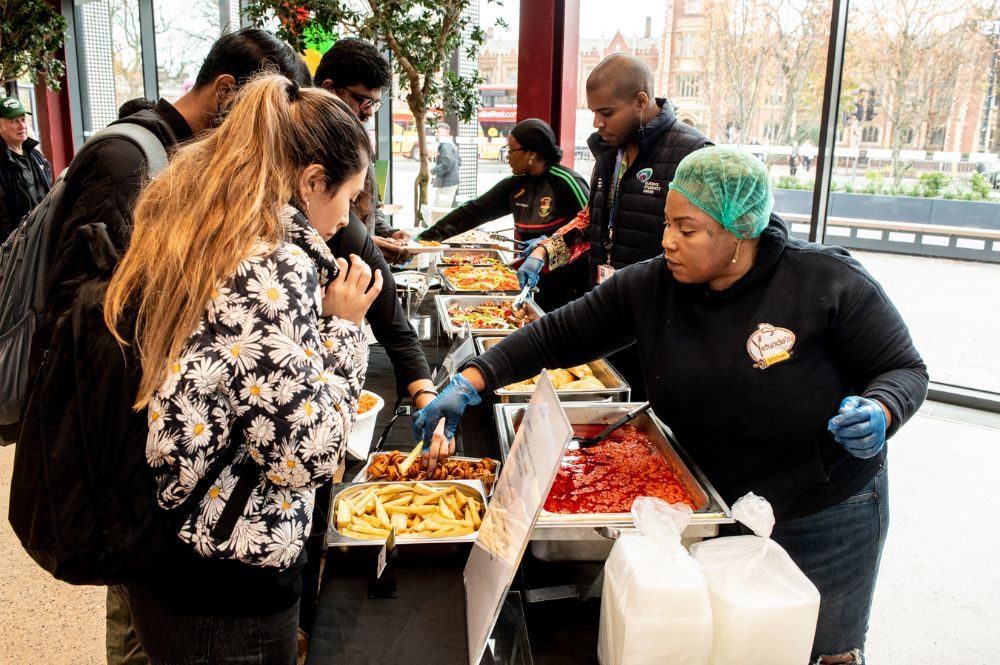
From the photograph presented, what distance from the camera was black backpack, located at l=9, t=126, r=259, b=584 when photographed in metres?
0.96

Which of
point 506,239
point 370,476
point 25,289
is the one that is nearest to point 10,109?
point 506,239

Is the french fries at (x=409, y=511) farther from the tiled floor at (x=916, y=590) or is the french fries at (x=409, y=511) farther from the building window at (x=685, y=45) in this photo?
the building window at (x=685, y=45)

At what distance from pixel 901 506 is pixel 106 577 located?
3.08 m

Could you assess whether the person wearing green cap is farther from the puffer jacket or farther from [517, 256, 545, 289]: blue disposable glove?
the puffer jacket

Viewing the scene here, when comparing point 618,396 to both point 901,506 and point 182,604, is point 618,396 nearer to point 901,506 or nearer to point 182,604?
point 182,604

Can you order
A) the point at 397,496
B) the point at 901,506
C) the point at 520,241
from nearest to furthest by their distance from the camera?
the point at 397,496
the point at 901,506
the point at 520,241

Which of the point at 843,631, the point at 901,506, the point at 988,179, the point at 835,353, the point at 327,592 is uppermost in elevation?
the point at 988,179

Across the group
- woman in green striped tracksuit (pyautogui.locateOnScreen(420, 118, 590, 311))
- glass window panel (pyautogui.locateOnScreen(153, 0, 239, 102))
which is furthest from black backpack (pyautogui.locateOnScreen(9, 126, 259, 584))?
glass window panel (pyautogui.locateOnScreen(153, 0, 239, 102))

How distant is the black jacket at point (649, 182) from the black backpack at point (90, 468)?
184 centimetres

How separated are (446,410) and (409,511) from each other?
22cm

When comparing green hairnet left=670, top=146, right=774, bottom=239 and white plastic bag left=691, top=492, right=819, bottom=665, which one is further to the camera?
green hairnet left=670, top=146, right=774, bottom=239

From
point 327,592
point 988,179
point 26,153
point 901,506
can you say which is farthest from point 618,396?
point 26,153

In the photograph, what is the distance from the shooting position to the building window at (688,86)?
4.71 meters

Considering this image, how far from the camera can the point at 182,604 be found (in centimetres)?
106
